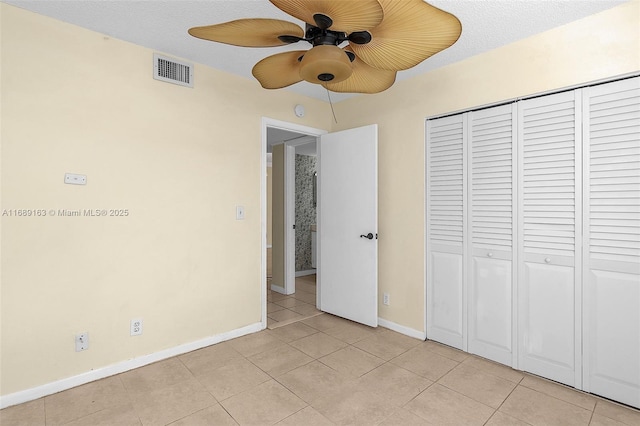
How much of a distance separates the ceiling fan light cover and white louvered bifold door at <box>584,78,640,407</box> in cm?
180

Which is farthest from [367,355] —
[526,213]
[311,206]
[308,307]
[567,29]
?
[311,206]

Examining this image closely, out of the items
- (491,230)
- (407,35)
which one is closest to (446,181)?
(491,230)

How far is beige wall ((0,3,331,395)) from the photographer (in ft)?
6.72

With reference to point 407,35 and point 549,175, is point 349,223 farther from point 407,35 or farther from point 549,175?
point 407,35

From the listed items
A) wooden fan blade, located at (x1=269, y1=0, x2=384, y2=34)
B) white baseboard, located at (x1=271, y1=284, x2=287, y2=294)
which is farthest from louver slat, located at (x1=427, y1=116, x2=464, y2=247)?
white baseboard, located at (x1=271, y1=284, x2=287, y2=294)

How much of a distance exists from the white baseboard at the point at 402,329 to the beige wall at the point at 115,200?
1267 mm

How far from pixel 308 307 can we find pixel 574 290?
8.64 ft

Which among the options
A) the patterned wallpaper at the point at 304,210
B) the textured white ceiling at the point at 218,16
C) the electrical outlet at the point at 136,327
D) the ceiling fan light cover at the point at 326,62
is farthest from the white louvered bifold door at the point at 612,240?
the patterned wallpaper at the point at 304,210

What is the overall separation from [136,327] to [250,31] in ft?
7.45

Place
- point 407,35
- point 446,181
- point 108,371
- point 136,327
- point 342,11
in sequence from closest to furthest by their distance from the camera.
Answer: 1. point 342,11
2. point 407,35
3. point 108,371
4. point 136,327
5. point 446,181

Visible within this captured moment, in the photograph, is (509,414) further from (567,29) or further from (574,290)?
(567,29)

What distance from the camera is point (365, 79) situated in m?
1.78

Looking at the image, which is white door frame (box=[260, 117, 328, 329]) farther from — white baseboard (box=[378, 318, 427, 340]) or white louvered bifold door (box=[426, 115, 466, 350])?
white louvered bifold door (box=[426, 115, 466, 350])

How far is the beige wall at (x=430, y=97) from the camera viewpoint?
2.07 meters
